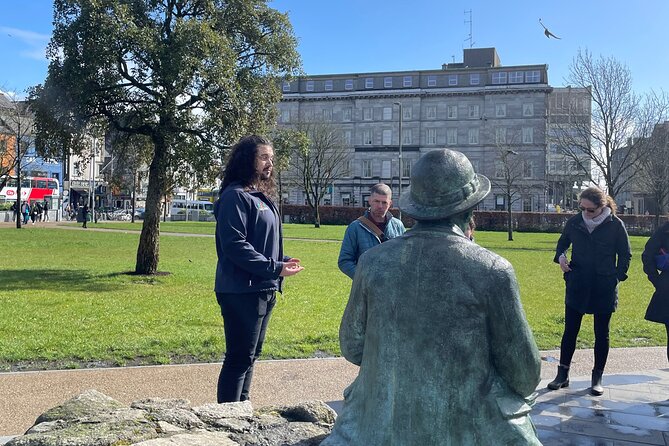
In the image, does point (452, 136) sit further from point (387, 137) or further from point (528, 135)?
point (528, 135)

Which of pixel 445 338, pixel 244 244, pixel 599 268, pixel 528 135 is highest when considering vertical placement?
pixel 528 135

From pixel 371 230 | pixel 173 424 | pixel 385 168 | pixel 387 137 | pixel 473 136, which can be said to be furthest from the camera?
pixel 385 168

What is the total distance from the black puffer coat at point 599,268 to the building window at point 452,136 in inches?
2663

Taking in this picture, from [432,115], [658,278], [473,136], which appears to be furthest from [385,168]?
[658,278]

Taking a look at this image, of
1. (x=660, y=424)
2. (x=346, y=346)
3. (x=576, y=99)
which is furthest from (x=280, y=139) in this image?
(x=576, y=99)

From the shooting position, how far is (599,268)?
550 centimetres

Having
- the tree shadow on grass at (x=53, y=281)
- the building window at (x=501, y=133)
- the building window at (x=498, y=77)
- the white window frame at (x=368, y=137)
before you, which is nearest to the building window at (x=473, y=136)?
the building window at (x=501, y=133)

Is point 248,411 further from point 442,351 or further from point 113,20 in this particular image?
point 113,20

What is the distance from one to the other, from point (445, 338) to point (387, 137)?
2905 inches

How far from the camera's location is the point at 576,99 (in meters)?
34.4

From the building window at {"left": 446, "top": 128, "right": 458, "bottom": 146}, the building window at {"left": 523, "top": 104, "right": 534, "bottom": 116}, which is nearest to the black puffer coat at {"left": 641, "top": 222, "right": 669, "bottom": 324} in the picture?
the building window at {"left": 523, "top": 104, "right": 534, "bottom": 116}

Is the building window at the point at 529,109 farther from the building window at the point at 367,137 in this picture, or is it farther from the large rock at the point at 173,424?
the large rock at the point at 173,424

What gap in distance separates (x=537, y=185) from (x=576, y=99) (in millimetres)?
29986

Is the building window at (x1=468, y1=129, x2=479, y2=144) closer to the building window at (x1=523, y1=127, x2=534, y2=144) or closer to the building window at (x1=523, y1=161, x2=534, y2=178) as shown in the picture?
the building window at (x1=523, y1=127, x2=534, y2=144)
